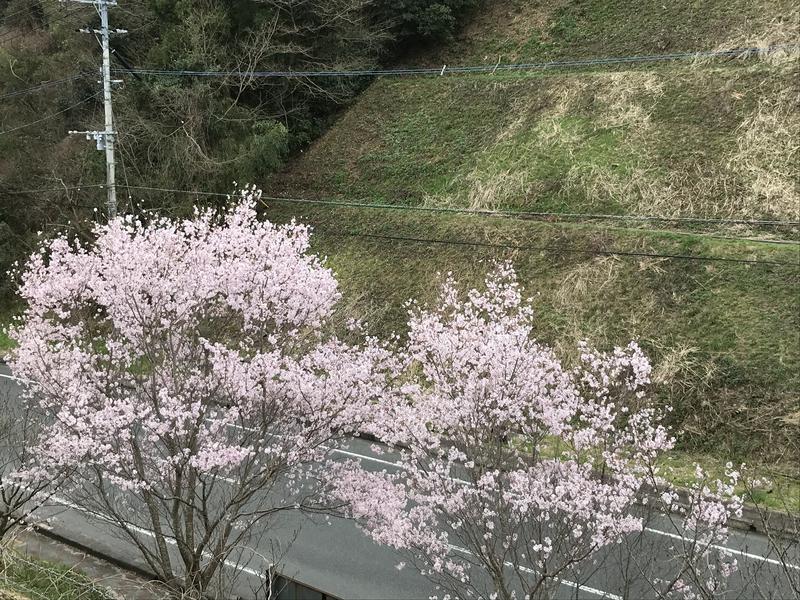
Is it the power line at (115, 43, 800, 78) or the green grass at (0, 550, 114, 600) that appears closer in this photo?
the green grass at (0, 550, 114, 600)

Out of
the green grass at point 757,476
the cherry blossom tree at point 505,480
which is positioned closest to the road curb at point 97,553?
the cherry blossom tree at point 505,480

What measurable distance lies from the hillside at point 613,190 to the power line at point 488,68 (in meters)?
0.42

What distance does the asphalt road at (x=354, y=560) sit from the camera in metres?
9.45

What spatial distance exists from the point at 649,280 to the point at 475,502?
35.3 ft

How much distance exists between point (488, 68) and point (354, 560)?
22725mm

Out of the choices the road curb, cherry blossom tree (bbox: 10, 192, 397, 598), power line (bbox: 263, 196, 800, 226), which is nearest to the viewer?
cherry blossom tree (bbox: 10, 192, 397, 598)

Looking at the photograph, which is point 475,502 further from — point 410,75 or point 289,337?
point 410,75

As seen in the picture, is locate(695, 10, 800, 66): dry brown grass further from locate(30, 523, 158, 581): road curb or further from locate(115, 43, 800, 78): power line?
locate(30, 523, 158, 581): road curb

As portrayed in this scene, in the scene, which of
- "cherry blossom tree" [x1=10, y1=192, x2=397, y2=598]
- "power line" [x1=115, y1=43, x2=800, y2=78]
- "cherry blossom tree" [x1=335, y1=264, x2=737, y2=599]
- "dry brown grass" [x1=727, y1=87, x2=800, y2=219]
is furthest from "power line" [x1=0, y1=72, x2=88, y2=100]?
"dry brown grass" [x1=727, y1=87, x2=800, y2=219]

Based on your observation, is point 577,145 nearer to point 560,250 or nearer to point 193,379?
point 560,250

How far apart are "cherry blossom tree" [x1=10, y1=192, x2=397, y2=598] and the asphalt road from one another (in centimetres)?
109

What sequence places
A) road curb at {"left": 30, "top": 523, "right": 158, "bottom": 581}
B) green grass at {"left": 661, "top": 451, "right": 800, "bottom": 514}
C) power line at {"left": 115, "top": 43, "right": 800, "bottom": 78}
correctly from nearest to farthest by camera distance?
road curb at {"left": 30, "top": 523, "right": 158, "bottom": 581} < green grass at {"left": 661, "top": 451, "right": 800, "bottom": 514} < power line at {"left": 115, "top": 43, "right": 800, "bottom": 78}

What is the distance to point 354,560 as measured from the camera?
10492 millimetres

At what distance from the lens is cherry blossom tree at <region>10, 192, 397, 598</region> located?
321 inches
